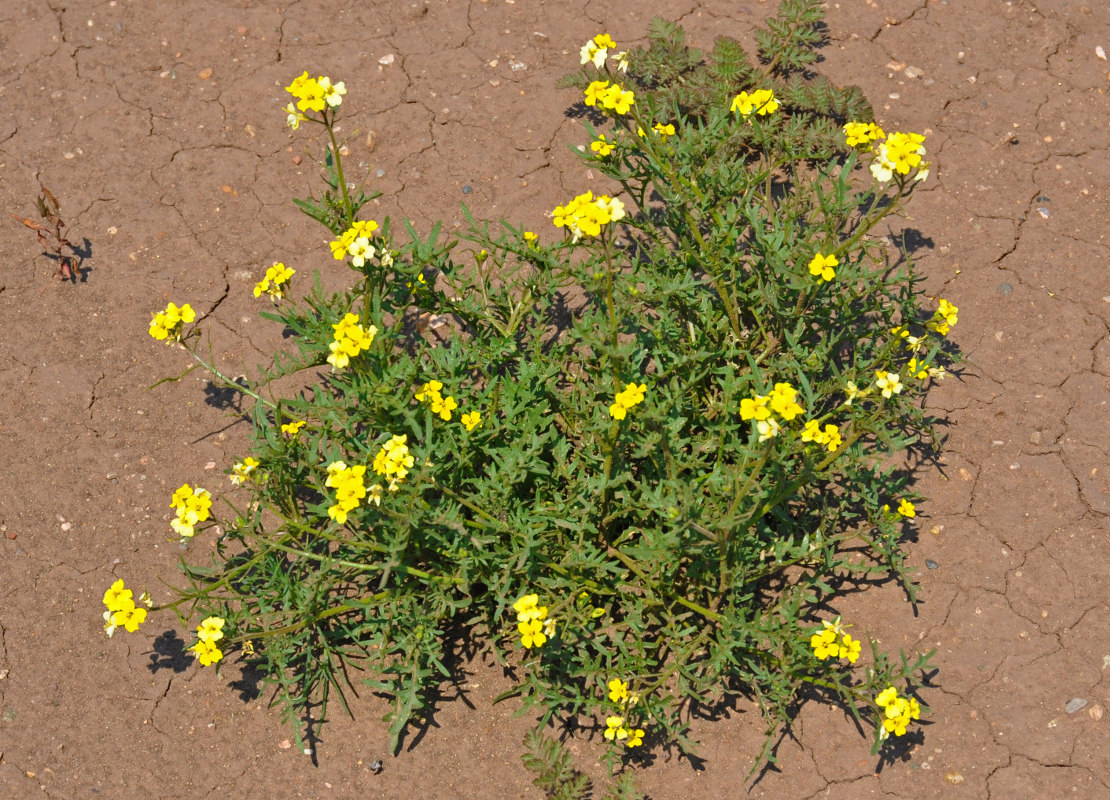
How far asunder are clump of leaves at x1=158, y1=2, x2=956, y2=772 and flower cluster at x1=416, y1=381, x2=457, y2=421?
0.01 m

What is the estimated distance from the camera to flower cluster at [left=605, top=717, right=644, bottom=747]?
3.19 metres

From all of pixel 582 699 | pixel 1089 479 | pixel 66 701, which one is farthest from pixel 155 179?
pixel 1089 479

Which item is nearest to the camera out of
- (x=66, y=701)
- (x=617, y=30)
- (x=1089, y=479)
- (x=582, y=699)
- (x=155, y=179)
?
(x=582, y=699)

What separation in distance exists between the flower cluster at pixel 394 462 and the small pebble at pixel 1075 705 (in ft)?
9.07

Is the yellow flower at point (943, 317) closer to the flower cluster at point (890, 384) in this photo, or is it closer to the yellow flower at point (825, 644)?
the flower cluster at point (890, 384)

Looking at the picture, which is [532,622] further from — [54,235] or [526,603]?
[54,235]

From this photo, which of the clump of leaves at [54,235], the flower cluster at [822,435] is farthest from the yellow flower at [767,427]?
the clump of leaves at [54,235]

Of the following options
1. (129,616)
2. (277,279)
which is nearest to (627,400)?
(277,279)

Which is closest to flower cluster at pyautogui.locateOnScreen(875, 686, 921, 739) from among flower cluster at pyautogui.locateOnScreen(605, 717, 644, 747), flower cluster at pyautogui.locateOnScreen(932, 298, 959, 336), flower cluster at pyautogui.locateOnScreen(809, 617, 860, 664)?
flower cluster at pyautogui.locateOnScreen(809, 617, 860, 664)

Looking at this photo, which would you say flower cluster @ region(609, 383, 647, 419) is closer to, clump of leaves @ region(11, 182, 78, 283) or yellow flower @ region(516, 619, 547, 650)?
yellow flower @ region(516, 619, 547, 650)

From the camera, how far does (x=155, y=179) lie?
4781 millimetres

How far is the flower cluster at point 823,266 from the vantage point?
3.28m

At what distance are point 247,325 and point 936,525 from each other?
3.32 metres

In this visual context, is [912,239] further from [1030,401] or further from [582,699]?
[582,699]
